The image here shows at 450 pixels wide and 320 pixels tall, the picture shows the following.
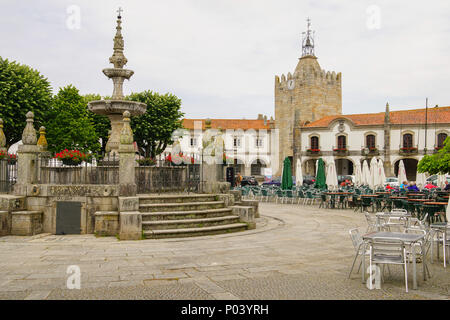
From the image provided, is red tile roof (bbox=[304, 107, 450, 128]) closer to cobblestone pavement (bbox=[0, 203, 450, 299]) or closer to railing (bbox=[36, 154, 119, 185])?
cobblestone pavement (bbox=[0, 203, 450, 299])

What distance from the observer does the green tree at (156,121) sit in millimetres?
34312

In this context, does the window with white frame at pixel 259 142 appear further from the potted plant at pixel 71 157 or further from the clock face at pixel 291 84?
→ the potted plant at pixel 71 157

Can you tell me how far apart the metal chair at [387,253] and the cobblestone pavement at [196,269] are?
0.39 metres

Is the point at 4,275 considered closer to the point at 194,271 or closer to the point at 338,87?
the point at 194,271

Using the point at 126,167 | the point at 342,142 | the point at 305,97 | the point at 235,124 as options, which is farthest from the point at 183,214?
the point at 235,124

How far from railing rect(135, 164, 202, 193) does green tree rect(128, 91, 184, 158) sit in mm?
21208

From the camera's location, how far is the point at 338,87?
57.1 metres

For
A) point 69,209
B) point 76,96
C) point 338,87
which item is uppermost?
point 338,87

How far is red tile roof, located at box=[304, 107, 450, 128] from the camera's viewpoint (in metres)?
45.6

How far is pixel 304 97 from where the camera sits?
54500 millimetres

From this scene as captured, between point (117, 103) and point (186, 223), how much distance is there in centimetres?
487

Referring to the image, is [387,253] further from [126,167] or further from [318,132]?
[318,132]
